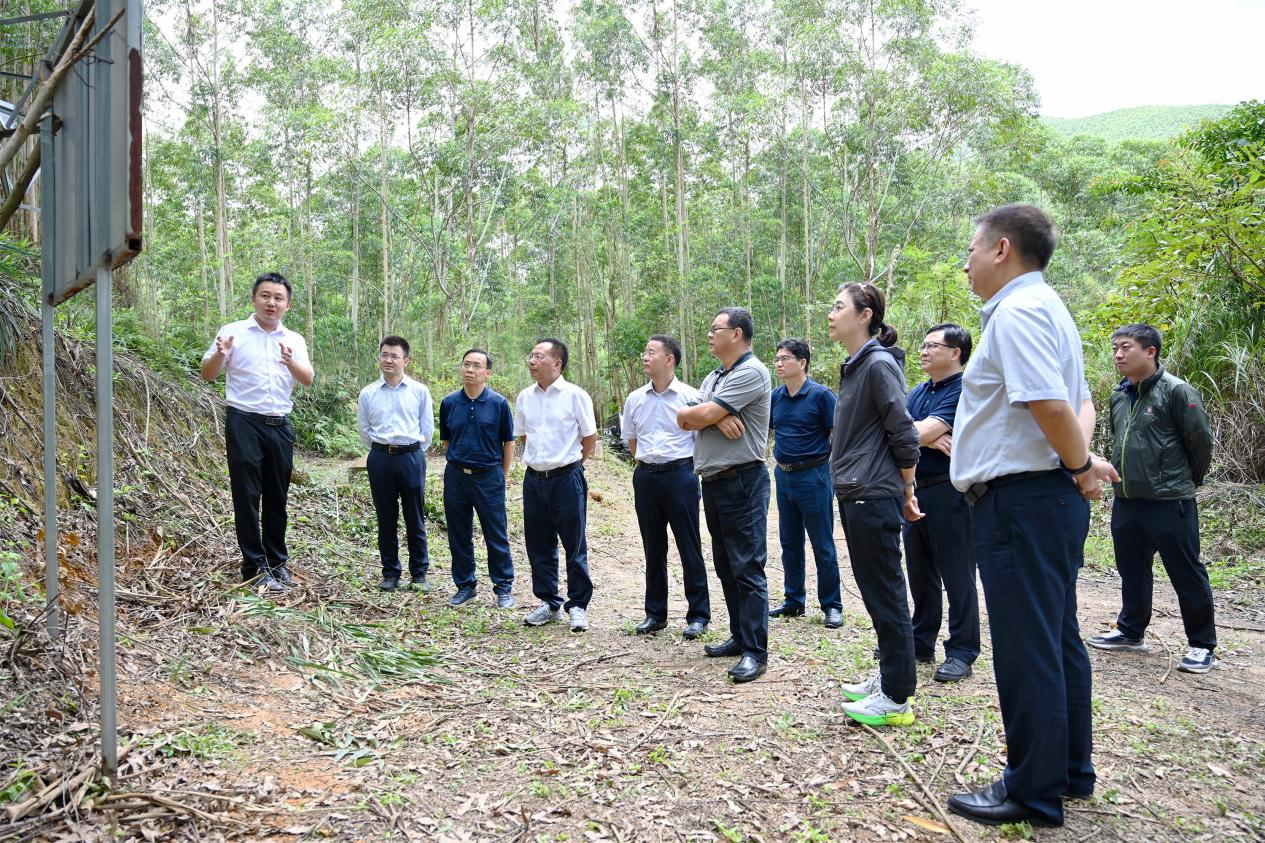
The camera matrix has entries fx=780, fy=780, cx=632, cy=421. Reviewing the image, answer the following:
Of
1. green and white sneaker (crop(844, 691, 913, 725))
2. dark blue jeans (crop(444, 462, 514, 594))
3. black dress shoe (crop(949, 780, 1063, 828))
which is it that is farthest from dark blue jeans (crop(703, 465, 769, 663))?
dark blue jeans (crop(444, 462, 514, 594))

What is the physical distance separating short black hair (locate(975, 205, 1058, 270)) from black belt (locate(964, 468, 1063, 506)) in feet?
2.27

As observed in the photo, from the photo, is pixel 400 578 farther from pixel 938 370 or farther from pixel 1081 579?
pixel 1081 579

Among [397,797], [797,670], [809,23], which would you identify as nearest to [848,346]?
[797,670]

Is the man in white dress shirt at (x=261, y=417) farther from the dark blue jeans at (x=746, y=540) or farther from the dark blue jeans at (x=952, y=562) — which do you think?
the dark blue jeans at (x=952, y=562)

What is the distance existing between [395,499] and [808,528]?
3119mm

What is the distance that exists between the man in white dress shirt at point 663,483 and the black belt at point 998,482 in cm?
226

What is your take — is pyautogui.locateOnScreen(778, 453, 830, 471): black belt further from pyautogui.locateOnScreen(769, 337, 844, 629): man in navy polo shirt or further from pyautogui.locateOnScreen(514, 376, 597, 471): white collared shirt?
pyautogui.locateOnScreen(514, 376, 597, 471): white collared shirt

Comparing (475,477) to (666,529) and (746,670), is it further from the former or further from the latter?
(746,670)

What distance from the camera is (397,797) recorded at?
106 inches

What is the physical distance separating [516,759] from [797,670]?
171 centimetres

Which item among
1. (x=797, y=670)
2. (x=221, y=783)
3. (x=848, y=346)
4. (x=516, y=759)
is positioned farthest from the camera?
(x=797, y=670)

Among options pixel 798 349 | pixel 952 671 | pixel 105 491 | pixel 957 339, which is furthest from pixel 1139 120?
pixel 105 491

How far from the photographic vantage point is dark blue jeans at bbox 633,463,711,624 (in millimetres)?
4734

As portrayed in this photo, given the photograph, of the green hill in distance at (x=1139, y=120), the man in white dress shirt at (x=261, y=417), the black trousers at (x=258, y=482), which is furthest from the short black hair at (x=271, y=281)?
the green hill in distance at (x=1139, y=120)
